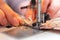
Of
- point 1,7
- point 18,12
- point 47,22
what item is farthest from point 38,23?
point 1,7

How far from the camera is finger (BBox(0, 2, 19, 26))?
108 cm

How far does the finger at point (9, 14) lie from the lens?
1.08 meters

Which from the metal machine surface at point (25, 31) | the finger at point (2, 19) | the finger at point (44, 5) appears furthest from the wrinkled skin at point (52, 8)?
the finger at point (2, 19)

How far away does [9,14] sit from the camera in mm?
1094

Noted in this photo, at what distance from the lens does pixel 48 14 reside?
118 centimetres

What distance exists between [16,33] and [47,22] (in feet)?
0.95

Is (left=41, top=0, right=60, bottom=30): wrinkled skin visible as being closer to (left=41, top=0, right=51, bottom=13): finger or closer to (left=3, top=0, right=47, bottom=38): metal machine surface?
(left=41, top=0, right=51, bottom=13): finger

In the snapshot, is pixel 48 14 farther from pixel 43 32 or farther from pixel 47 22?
pixel 43 32

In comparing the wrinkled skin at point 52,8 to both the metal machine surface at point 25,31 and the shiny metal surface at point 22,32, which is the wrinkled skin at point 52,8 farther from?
the shiny metal surface at point 22,32

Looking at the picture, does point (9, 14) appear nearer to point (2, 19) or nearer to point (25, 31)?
point (2, 19)

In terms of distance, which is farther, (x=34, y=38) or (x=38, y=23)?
(x=38, y=23)

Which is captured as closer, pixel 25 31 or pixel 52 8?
pixel 25 31

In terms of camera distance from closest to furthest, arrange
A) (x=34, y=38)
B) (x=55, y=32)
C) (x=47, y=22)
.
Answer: (x=34, y=38) < (x=55, y=32) < (x=47, y=22)

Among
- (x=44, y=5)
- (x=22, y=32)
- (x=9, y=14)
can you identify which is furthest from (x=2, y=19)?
(x=44, y=5)
